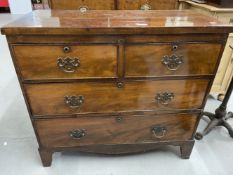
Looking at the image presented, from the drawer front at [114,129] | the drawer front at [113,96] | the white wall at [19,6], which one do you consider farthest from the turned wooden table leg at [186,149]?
the white wall at [19,6]

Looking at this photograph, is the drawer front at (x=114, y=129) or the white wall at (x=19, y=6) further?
the white wall at (x=19, y=6)

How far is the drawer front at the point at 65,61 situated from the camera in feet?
3.11

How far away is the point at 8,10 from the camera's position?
18.8ft

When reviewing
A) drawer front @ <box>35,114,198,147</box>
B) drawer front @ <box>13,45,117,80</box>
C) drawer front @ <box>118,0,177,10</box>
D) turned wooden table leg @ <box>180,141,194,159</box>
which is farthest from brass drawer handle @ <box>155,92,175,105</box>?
drawer front @ <box>118,0,177,10</box>

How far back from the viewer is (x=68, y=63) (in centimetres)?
99

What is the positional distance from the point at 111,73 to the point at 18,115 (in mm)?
1247

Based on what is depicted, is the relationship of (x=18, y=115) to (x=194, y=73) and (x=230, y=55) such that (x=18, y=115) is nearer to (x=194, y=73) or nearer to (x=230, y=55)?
(x=194, y=73)

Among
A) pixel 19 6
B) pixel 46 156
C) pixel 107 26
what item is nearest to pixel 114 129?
pixel 46 156

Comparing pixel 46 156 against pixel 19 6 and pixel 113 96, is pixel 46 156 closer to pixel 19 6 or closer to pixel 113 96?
pixel 113 96

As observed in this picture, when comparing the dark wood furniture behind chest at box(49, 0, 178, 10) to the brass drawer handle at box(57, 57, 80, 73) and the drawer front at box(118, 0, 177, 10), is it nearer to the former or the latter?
the drawer front at box(118, 0, 177, 10)

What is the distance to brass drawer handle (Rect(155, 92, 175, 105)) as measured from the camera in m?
1.15

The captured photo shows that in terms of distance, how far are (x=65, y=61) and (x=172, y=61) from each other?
522 millimetres

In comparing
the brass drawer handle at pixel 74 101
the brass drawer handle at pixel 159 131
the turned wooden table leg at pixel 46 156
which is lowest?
the turned wooden table leg at pixel 46 156

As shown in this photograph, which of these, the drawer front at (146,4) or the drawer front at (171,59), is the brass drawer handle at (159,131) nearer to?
the drawer front at (171,59)
